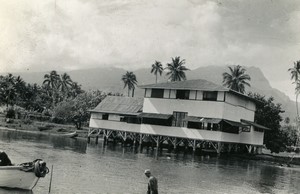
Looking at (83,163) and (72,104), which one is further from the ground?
(72,104)

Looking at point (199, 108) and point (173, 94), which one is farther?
point (173, 94)

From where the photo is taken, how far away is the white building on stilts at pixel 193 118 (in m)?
44.7

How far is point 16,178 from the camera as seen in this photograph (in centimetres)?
1742

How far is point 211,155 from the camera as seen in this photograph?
45.3 m

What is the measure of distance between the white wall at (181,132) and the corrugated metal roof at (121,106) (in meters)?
1.55

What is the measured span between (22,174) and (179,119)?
102ft

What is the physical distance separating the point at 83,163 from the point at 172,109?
823 inches

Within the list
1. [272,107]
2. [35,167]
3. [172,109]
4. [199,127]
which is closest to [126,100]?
[172,109]

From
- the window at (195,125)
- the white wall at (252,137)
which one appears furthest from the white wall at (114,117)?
the white wall at (252,137)

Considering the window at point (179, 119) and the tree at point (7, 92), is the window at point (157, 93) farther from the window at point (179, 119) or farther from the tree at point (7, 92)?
the tree at point (7, 92)

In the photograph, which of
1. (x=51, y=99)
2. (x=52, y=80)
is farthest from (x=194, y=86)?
(x=52, y=80)

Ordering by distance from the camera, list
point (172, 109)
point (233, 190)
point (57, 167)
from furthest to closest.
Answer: point (172, 109) < point (57, 167) < point (233, 190)

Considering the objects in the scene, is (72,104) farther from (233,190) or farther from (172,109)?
(233,190)

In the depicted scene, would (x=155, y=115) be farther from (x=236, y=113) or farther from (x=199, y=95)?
(x=236, y=113)
